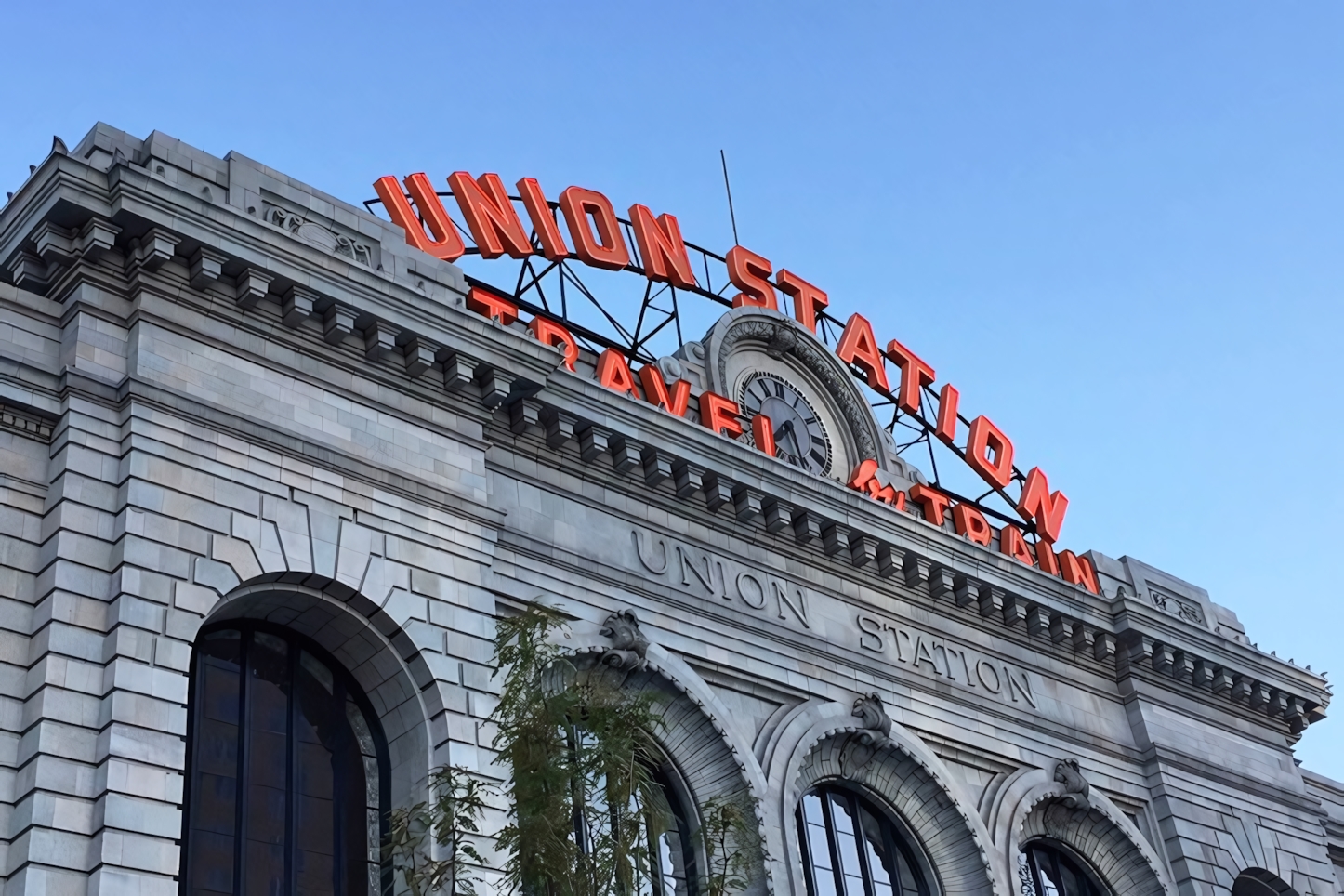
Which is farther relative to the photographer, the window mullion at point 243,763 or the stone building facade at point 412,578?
the window mullion at point 243,763

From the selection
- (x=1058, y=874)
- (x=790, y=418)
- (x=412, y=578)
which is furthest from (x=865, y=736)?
(x=412, y=578)

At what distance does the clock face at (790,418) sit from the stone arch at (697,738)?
7441mm

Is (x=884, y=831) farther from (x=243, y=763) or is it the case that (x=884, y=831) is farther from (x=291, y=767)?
(x=243, y=763)

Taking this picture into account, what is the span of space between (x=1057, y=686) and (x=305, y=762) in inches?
717

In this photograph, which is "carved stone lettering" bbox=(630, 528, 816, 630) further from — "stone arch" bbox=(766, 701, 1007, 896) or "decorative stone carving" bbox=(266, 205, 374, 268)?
"decorative stone carving" bbox=(266, 205, 374, 268)

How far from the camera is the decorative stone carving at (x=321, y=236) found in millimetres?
25375

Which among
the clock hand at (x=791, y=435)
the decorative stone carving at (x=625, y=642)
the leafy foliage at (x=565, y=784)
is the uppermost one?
the clock hand at (x=791, y=435)

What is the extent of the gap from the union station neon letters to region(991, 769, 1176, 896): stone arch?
18.2 feet

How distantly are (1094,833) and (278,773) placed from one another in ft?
61.2

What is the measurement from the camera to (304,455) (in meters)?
24.0

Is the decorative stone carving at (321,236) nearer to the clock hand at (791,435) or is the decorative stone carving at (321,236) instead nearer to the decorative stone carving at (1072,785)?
the clock hand at (791,435)

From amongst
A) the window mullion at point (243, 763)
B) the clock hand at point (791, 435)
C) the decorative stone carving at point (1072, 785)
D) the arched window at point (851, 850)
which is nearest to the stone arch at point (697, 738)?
the arched window at point (851, 850)

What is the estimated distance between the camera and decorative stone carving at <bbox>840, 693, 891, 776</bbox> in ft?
101

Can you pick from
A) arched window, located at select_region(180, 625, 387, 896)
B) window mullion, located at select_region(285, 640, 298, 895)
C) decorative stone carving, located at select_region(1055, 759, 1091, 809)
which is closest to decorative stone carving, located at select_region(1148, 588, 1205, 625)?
decorative stone carving, located at select_region(1055, 759, 1091, 809)
